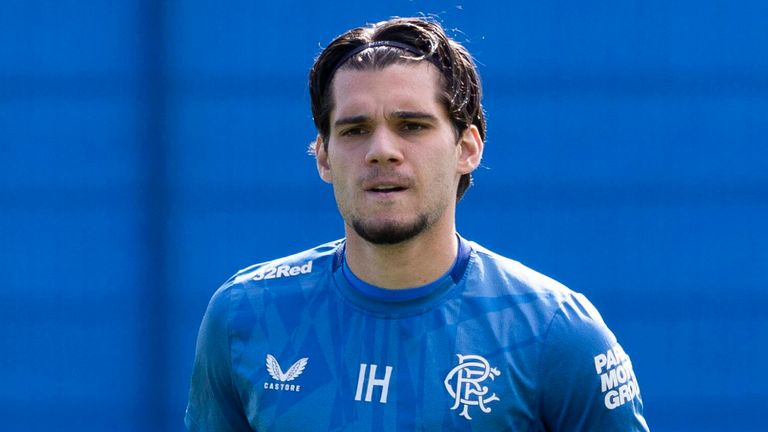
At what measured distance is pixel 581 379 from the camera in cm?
210

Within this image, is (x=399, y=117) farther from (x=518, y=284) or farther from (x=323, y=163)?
(x=518, y=284)

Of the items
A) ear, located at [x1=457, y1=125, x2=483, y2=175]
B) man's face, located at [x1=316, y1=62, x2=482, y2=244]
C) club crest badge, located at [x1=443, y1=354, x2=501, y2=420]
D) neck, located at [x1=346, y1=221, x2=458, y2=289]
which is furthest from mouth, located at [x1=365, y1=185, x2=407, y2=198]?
club crest badge, located at [x1=443, y1=354, x2=501, y2=420]

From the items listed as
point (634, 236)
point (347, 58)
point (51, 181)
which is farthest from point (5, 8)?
point (634, 236)

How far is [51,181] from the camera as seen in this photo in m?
3.67

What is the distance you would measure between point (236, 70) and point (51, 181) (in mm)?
713

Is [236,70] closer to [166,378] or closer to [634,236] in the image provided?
[166,378]

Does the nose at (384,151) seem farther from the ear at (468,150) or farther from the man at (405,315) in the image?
the ear at (468,150)

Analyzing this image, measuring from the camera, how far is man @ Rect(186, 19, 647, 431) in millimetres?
2102

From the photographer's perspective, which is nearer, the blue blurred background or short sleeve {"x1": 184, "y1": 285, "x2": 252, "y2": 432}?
short sleeve {"x1": 184, "y1": 285, "x2": 252, "y2": 432}

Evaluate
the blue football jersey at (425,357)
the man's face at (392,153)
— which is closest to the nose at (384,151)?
the man's face at (392,153)

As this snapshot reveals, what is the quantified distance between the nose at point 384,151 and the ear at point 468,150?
214mm

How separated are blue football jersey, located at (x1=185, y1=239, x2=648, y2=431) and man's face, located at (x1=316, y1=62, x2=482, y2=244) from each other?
6.4 inches

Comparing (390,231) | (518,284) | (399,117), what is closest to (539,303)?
(518,284)

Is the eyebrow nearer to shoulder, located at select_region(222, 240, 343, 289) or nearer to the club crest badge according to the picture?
shoulder, located at select_region(222, 240, 343, 289)
